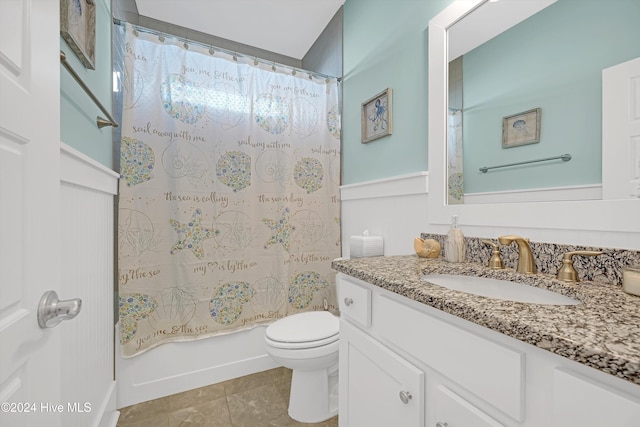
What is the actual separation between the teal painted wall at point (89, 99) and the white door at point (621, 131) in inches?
63.7

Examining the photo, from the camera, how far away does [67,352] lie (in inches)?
34.1

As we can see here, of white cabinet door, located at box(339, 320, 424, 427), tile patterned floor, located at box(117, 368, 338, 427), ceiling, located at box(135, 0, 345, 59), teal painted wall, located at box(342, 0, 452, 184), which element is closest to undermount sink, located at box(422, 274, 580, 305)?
white cabinet door, located at box(339, 320, 424, 427)

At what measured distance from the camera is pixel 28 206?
1.63 feet

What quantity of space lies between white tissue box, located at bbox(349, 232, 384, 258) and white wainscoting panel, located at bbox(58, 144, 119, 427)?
4.09 ft

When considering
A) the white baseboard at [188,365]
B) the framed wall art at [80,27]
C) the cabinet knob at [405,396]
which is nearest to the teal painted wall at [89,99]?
the framed wall art at [80,27]

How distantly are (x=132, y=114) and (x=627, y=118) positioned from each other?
2.07 m

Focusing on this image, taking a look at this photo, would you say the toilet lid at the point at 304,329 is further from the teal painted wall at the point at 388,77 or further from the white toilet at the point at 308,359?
the teal painted wall at the point at 388,77

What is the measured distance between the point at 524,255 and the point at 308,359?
1019 millimetres

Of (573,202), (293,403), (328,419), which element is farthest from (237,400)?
(573,202)

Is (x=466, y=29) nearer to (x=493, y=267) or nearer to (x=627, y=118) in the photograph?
(x=627, y=118)

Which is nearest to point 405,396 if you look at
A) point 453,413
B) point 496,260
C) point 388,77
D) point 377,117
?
point 453,413

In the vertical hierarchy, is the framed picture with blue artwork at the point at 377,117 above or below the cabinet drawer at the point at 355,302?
above

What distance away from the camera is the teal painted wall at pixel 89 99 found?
0.88 metres

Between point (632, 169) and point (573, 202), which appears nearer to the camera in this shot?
point (632, 169)
